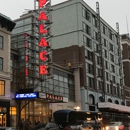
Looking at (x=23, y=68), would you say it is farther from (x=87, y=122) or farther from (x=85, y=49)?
(x=85, y=49)

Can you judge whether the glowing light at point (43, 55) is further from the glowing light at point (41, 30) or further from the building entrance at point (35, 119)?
the building entrance at point (35, 119)

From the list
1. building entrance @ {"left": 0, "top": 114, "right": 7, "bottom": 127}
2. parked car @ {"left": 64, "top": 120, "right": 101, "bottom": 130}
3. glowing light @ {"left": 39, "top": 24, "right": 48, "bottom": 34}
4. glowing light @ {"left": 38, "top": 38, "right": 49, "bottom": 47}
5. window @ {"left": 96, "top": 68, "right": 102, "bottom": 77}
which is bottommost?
parked car @ {"left": 64, "top": 120, "right": 101, "bottom": 130}

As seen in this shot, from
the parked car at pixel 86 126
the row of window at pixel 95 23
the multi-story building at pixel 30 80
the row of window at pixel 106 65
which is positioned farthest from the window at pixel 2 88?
the row of window at pixel 95 23

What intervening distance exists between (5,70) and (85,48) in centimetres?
2868

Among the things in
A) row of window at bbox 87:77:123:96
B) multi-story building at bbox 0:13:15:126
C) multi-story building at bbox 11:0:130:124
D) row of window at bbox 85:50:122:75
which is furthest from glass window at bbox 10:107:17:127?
row of window at bbox 85:50:122:75

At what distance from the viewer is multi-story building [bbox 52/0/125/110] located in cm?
6106

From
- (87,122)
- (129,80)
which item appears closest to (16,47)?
(87,122)

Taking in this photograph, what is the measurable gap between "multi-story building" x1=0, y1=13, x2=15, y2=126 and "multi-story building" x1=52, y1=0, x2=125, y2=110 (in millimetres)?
23056

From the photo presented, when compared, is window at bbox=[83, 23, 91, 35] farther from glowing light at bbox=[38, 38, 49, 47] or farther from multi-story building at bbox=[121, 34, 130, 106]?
multi-story building at bbox=[121, 34, 130, 106]

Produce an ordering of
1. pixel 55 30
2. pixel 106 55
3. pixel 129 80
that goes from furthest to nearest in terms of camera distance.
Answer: pixel 129 80 < pixel 106 55 < pixel 55 30

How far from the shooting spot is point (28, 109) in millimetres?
42500

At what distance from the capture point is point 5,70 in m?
37.5

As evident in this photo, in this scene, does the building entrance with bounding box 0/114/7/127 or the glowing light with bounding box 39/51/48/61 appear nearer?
the building entrance with bounding box 0/114/7/127

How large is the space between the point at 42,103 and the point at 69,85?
12.0 metres
